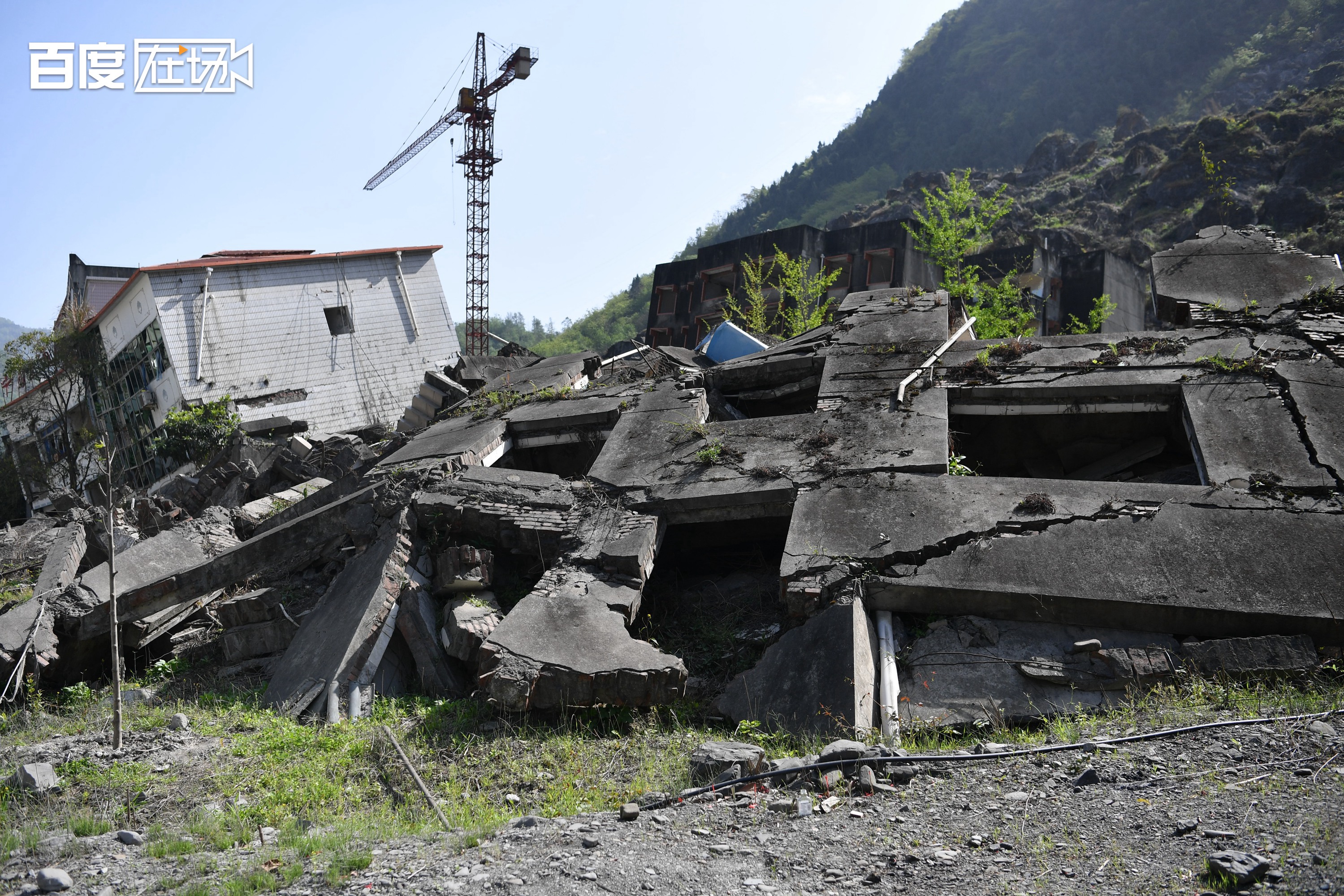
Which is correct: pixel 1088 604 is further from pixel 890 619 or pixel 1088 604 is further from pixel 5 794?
pixel 5 794

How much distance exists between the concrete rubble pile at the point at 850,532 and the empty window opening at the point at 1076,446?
3 centimetres

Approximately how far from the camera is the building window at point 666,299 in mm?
33125

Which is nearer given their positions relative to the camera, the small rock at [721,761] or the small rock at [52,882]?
the small rock at [52,882]

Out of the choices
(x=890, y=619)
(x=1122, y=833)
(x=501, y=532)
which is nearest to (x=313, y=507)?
(x=501, y=532)

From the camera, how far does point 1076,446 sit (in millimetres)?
9109

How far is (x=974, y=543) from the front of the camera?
6363 millimetres

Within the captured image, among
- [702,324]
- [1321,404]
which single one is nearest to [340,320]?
[702,324]

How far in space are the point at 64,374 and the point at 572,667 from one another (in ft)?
69.4

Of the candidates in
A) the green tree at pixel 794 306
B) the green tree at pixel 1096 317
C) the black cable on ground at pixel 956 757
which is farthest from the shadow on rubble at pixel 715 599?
the green tree at pixel 1096 317

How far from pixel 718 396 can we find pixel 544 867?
7054 millimetres

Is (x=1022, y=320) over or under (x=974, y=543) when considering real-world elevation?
over

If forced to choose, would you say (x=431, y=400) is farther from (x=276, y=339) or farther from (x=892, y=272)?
(x=892, y=272)

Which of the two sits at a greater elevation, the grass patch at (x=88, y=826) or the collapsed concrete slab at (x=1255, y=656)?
the collapsed concrete slab at (x=1255, y=656)

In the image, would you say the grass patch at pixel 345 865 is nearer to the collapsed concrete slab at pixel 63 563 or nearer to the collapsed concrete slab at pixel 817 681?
the collapsed concrete slab at pixel 817 681
